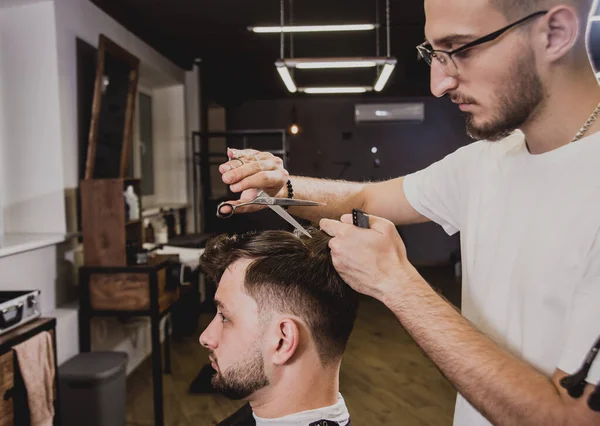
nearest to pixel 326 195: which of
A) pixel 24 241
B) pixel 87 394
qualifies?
pixel 87 394

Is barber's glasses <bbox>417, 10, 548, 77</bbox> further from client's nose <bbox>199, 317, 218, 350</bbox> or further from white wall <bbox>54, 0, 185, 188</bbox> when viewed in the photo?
white wall <bbox>54, 0, 185, 188</bbox>

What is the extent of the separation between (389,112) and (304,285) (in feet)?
23.8

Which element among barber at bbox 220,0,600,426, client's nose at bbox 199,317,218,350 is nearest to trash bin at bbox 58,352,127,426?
client's nose at bbox 199,317,218,350

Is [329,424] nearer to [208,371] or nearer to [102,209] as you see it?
[102,209]

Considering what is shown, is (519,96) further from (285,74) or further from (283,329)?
(285,74)

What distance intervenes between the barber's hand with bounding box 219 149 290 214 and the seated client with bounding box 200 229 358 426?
6.3 inches

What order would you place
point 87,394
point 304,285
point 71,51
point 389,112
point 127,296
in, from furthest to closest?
point 389,112
point 71,51
point 127,296
point 87,394
point 304,285

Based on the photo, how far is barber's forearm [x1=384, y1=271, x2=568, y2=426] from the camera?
78 centimetres

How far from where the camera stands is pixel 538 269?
94 cm

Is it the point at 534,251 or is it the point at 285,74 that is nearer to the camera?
the point at 534,251

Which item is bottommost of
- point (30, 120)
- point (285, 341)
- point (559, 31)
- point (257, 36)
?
point (285, 341)

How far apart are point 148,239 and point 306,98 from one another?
15.7ft

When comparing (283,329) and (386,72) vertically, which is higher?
(386,72)

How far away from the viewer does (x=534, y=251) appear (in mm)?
950
